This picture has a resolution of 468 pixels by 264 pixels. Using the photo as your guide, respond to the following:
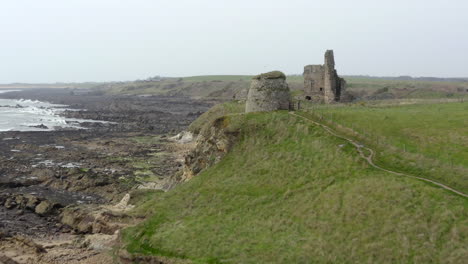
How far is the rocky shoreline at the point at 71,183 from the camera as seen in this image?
101 ft

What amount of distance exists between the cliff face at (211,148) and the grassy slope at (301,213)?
136 cm

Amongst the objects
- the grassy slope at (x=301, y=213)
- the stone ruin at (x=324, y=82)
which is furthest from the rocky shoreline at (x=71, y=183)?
the stone ruin at (x=324, y=82)

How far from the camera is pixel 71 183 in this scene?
47.5m

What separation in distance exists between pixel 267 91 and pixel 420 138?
48.9 feet

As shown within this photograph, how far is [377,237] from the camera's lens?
23734 mm

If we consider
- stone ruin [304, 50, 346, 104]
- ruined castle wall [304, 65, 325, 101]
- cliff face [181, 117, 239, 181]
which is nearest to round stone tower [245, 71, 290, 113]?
cliff face [181, 117, 239, 181]

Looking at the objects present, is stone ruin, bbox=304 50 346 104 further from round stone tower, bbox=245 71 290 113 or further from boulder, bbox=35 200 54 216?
boulder, bbox=35 200 54 216

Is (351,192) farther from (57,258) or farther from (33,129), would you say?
(33,129)

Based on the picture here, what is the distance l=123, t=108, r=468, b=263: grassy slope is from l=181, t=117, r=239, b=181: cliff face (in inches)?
53.4

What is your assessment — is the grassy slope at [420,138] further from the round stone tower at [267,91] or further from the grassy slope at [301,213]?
the round stone tower at [267,91]

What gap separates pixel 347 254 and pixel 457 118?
21061mm

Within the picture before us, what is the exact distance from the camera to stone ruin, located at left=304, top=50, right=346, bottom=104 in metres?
59.3

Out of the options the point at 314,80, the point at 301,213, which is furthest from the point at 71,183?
the point at 314,80

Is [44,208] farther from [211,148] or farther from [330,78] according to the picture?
[330,78]
